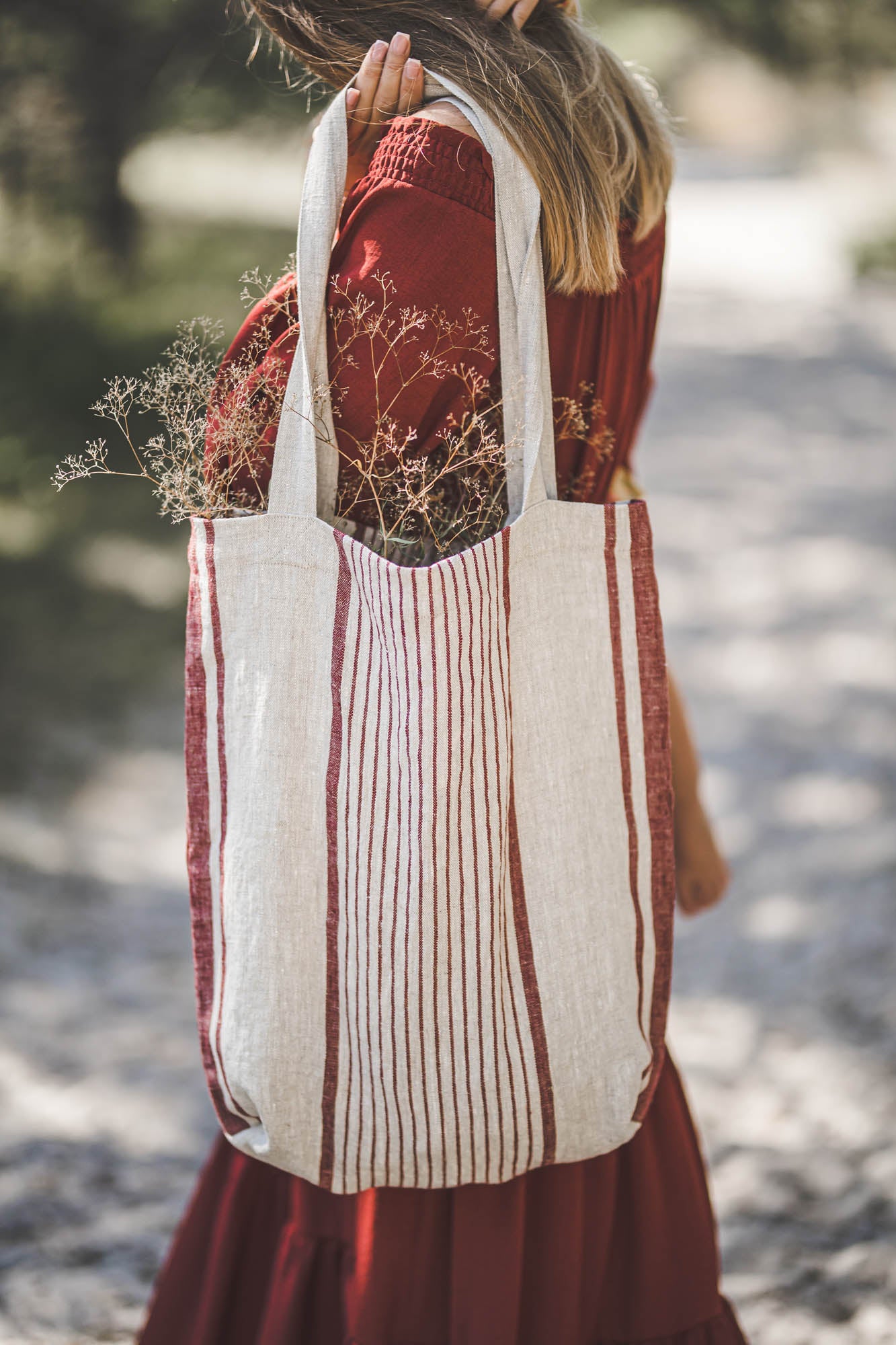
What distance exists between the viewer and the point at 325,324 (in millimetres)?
1030

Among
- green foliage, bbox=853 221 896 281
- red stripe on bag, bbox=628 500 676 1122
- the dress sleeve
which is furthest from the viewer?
green foliage, bbox=853 221 896 281

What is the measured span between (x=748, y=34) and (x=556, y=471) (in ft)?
31.5

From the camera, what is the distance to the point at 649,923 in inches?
45.8

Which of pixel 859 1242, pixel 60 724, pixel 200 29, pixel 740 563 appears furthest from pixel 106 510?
pixel 859 1242

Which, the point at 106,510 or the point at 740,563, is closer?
the point at 740,563

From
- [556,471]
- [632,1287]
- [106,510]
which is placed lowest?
[632,1287]

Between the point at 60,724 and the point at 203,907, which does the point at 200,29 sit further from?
the point at 203,907

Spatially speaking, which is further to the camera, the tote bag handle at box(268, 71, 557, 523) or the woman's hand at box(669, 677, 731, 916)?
the woman's hand at box(669, 677, 731, 916)

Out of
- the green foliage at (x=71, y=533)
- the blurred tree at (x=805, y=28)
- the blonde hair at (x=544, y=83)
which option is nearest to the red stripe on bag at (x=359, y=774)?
the blonde hair at (x=544, y=83)

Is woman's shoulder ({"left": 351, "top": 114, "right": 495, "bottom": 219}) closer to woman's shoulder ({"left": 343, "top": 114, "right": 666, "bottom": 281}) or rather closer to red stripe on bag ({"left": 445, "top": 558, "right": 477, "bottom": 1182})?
woman's shoulder ({"left": 343, "top": 114, "right": 666, "bottom": 281})

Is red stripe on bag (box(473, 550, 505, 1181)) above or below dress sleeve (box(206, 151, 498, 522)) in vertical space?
below

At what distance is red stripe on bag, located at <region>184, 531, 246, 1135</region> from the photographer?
1.07 meters

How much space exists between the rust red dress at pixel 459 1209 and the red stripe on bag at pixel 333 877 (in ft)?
0.53

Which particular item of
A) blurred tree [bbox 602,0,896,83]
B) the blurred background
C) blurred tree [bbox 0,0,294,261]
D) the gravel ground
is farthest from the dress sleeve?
blurred tree [bbox 602,0,896,83]
